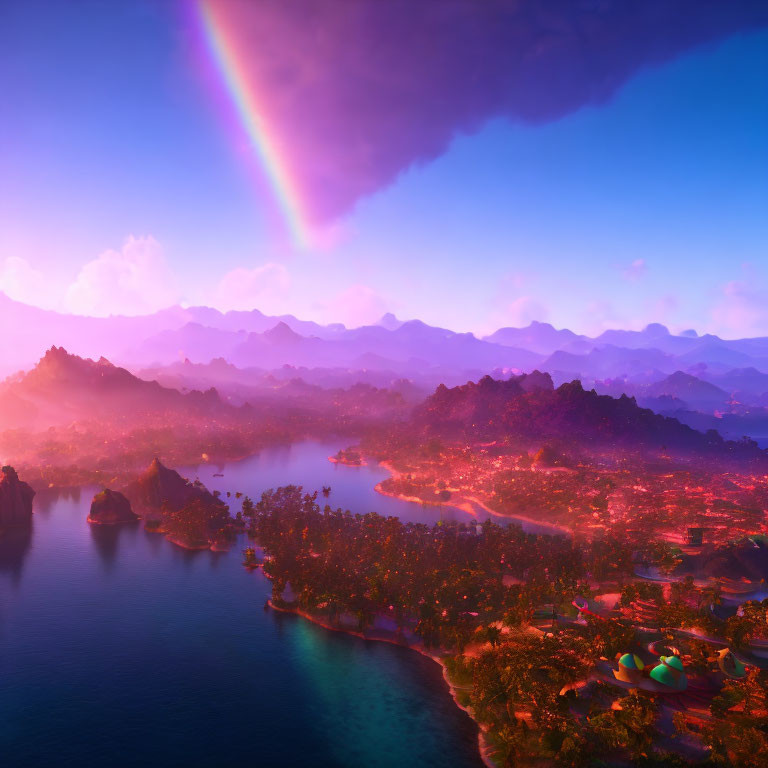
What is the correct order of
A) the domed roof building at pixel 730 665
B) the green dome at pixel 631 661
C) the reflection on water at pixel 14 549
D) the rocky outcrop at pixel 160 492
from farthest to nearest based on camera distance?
the rocky outcrop at pixel 160 492 < the reflection on water at pixel 14 549 < the domed roof building at pixel 730 665 < the green dome at pixel 631 661

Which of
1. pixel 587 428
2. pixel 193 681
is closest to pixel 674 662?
pixel 193 681

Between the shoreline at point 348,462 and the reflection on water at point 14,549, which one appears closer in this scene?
the reflection on water at point 14,549

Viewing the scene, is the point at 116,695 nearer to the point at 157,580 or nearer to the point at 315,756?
the point at 315,756

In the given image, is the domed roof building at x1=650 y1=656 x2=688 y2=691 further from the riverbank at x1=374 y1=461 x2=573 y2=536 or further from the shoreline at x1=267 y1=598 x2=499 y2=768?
the riverbank at x1=374 y1=461 x2=573 y2=536

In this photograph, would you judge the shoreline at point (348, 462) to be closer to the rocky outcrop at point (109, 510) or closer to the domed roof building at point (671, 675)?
the rocky outcrop at point (109, 510)

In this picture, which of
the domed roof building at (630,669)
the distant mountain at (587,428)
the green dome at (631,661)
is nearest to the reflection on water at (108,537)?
the domed roof building at (630,669)

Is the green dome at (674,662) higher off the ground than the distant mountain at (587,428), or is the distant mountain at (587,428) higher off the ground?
the distant mountain at (587,428)

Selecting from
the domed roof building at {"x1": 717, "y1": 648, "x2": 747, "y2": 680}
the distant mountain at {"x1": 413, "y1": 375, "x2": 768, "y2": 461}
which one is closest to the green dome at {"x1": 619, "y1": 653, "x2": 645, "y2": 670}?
the domed roof building at {"x1": 717, "y1": 648, "x2": 747, "y2": 680}

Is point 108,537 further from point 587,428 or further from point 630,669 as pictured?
point 587,428
